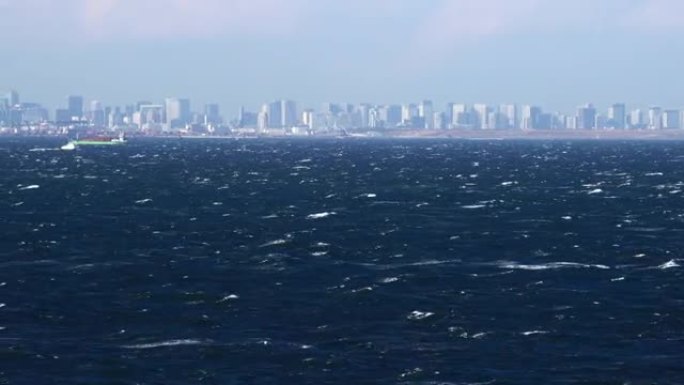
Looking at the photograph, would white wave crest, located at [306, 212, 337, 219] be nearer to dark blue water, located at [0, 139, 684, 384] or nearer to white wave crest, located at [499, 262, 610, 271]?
dark blue water, located at [0, 139, 684, 384]

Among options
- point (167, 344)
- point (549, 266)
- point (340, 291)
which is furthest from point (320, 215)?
point (167, 344)

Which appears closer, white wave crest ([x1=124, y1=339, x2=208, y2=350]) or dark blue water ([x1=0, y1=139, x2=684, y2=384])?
dark blue water ([x1=0, y1=139, x2=684, y2=384])

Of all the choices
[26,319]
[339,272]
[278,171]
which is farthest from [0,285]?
[278,171]

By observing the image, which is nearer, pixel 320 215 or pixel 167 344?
pixel 167 344

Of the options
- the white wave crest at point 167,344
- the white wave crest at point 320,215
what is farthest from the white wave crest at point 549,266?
the white wave crest at point 320,215

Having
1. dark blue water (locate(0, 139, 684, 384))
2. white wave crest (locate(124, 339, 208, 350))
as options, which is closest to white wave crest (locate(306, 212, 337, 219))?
dark blue water (locate(0, 139, 684, 384))

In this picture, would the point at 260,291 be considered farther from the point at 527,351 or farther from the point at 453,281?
the point at 527,351

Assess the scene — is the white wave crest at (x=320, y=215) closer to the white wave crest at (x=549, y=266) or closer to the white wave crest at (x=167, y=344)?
the white wave crest at (x=549, y=266)

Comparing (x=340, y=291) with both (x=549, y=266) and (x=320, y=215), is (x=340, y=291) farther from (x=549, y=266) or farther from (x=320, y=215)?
(x=320, y=215)

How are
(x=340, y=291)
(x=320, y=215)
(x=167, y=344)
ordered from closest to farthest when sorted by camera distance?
(x=167, y=344)
(x=340, y=291)
(x=320, y=215)
